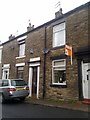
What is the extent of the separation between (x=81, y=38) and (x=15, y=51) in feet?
28.9

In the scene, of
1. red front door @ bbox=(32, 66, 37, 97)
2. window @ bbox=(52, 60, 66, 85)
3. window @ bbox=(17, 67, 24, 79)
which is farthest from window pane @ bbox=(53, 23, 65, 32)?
window @ bbox=(17, 67, 24, 79)

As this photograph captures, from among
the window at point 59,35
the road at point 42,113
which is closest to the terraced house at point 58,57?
the window at point 59,35

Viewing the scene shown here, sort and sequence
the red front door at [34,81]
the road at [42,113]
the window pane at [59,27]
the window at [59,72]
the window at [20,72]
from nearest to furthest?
1. the road at [42,113]
2. the window at [59,72]
3. the window pane at [59,27]
4. the red front door at [34,81]
5. the window at [20,72]

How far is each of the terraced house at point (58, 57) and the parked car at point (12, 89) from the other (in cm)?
237

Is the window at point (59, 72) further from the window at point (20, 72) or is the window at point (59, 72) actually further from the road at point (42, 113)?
the window at point (20, 72)

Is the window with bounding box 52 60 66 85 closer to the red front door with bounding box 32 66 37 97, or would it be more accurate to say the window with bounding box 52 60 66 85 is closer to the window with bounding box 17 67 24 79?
the red front door with bounding box 32 66 37 97

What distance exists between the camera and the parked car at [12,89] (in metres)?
9.07

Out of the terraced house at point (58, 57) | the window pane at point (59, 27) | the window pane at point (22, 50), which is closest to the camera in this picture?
the terraced house at point (58, 57)

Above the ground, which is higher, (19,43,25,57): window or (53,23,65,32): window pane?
(53,23,65,32): window pane

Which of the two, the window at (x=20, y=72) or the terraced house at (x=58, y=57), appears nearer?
the terraced house at (x=58, y=57)

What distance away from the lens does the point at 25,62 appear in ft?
45.7

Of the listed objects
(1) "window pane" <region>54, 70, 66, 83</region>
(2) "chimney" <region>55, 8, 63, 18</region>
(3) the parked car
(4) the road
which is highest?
(2) "chimney" <region>55, 8, 63, 18</region>

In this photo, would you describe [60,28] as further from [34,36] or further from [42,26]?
[34,36]

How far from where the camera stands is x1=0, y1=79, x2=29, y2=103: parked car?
A: 29.8 feet
